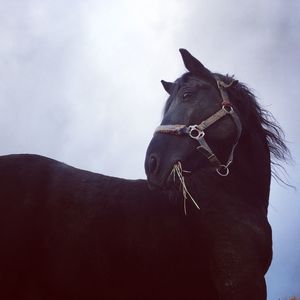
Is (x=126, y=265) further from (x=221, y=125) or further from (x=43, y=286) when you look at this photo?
(x=221, y=125)

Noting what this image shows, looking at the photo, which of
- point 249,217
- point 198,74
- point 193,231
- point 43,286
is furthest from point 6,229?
point 198,74

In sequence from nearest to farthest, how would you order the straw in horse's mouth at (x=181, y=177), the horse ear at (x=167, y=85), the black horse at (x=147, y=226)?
the black horse at (x=147, y=226)
the straw in horse's mouth at (x=181, y=177)
the horse ear at (x=167, y=85)

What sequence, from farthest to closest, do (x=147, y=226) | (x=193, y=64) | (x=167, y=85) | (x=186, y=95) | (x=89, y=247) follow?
1. (x=167, y=85)
2. (x=193, y=64)
3. (x=186, y=95)
4. (x=147, y=226)
5. (x=89, y=247)

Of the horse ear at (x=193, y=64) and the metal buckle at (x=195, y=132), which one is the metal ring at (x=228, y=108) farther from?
the horse ear at (x=193, y=64)

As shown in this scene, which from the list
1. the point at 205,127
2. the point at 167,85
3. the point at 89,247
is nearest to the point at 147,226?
the point at 89,247

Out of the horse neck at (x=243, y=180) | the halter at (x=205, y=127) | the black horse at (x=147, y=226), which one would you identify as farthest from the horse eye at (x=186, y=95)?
the horse neck at (x=243, y=180)

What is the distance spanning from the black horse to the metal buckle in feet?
0.05

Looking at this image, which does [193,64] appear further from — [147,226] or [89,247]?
[89,247]

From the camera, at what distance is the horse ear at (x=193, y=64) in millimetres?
4652

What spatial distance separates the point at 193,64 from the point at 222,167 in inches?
54.0

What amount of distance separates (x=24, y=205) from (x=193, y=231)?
1.65 m

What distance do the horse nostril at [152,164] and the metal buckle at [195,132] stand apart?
47 centimetres

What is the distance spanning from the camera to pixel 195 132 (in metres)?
4.15

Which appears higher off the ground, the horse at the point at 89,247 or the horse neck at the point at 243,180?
the horse neck at the point at 243,180
